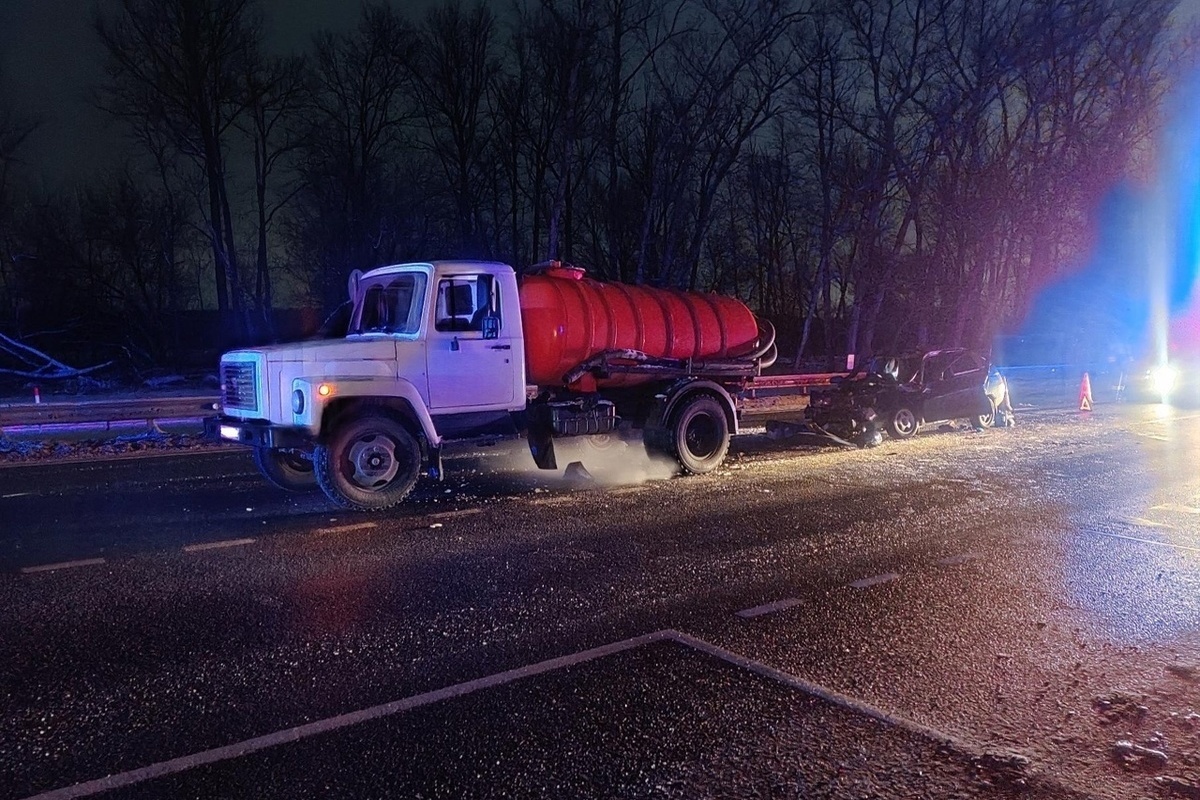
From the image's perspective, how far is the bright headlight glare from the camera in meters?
22.2

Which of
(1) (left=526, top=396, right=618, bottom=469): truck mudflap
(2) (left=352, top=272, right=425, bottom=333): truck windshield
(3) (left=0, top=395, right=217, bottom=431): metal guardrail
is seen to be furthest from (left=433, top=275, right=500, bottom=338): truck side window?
(3) (left=0, top=395, right=217, bottom=431): metal guardrail

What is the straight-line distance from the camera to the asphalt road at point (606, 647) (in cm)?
359

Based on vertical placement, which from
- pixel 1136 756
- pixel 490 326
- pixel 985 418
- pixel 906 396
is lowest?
pixel 1136 756

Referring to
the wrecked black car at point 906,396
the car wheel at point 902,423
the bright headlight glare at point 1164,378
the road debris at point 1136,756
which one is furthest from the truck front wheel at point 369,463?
the bright headlight glare at point 1164,378

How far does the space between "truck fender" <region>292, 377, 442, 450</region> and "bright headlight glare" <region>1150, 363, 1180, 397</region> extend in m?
20.7

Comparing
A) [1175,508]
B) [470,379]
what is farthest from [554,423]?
[1175,508]

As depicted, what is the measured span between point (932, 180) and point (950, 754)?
30.4m

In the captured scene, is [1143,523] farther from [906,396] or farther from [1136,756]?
[906,396]

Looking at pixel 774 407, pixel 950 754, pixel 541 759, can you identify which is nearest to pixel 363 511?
pixel 541 759

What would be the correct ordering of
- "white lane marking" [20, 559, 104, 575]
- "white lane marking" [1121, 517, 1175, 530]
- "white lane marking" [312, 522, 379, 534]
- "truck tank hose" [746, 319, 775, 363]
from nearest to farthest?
"white lane marking" [20, 559, 104, 575]
"white lane marking" [312, 522, 379, 534]
"white lane marking" [1121, 517, 1175, 530]
"truck tank hose" [746, 319, 775, 363]

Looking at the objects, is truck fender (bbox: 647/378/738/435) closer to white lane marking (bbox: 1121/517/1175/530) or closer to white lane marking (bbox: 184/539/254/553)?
white lane marking (bbox: 1121/517/1175/530)

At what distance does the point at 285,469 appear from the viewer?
10.2 m

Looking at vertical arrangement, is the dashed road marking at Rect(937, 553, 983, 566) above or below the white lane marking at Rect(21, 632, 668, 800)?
below

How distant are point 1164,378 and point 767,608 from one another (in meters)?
21.5
